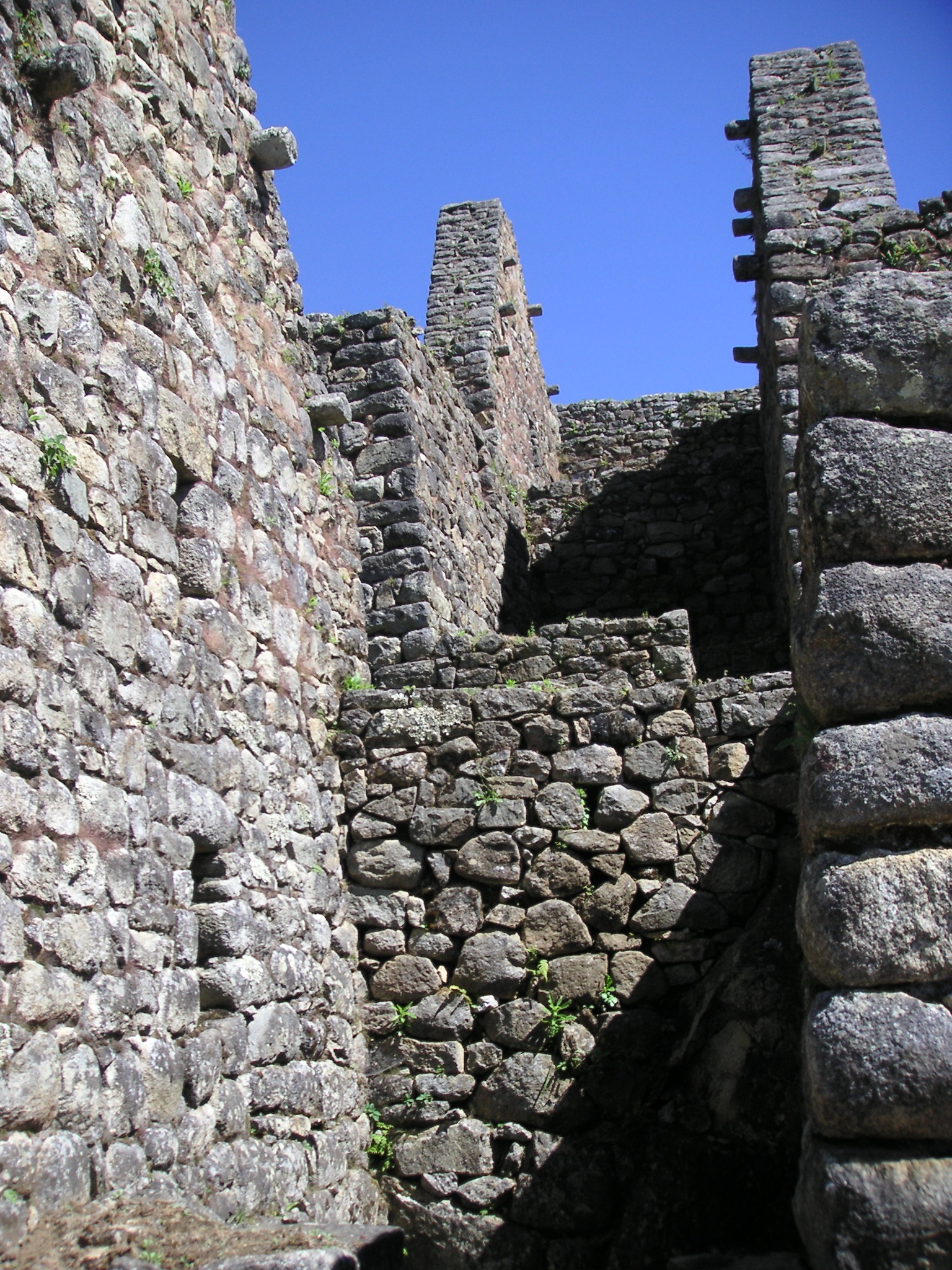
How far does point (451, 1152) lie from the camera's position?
16.6 ft

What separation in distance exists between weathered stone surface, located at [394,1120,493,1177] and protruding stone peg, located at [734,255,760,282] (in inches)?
233

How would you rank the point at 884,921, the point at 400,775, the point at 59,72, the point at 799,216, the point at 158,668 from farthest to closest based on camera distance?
the point at 799,216
the point at 400,775
the point at 158,668
the point at 59,72
the point at 884,921

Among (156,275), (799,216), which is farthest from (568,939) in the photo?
(799,216)

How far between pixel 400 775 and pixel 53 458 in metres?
2.71

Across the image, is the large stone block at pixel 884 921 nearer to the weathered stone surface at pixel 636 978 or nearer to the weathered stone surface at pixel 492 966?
the weathered stone surface at pixel 636 978

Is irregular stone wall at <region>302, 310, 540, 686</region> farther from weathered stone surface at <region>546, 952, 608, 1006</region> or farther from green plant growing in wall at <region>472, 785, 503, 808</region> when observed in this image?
weathered stone surface at <region>546, 952, 608, 1006</region>

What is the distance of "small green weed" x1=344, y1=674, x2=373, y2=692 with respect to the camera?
6.05m

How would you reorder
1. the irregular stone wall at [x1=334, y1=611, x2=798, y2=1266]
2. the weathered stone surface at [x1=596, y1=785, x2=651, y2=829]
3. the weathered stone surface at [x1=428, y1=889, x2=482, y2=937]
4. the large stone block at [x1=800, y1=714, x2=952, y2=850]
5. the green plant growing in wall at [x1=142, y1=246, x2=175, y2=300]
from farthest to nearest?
the weathered stone surface at [x1=596, y1=785, x2=651, y2=829], the weathered stone surface at [x1=428, y1=889, x2=482, y2=937], the irregular stone wall at [x1=334, y1=611, x2=798, y2=1266], the green plant growing in wall at [x1=142, y1=246, x2=175, y2=300], the large stone block at [x1=800, y1=714, x2=952, y2=850]

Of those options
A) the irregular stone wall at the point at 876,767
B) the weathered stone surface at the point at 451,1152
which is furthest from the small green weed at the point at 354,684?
the irregular stone wall at the point at 876,767

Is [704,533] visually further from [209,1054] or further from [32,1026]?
[32,1026]

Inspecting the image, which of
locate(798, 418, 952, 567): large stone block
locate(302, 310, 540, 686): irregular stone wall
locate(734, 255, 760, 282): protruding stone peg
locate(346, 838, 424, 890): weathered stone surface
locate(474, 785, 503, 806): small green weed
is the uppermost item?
locate(734, 255, 760, 282): protruding stone peg

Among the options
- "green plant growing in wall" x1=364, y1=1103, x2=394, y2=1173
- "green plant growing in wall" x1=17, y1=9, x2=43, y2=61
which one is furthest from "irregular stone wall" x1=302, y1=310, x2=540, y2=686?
"green plant growing in wall" x1=17, y1=9, x2=43, y2=61

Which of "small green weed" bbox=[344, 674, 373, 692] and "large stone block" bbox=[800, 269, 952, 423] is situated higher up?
"large stone block" bbox=[800, 269, 952, 423]

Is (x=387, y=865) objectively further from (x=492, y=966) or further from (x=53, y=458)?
(x=53, y=458)
